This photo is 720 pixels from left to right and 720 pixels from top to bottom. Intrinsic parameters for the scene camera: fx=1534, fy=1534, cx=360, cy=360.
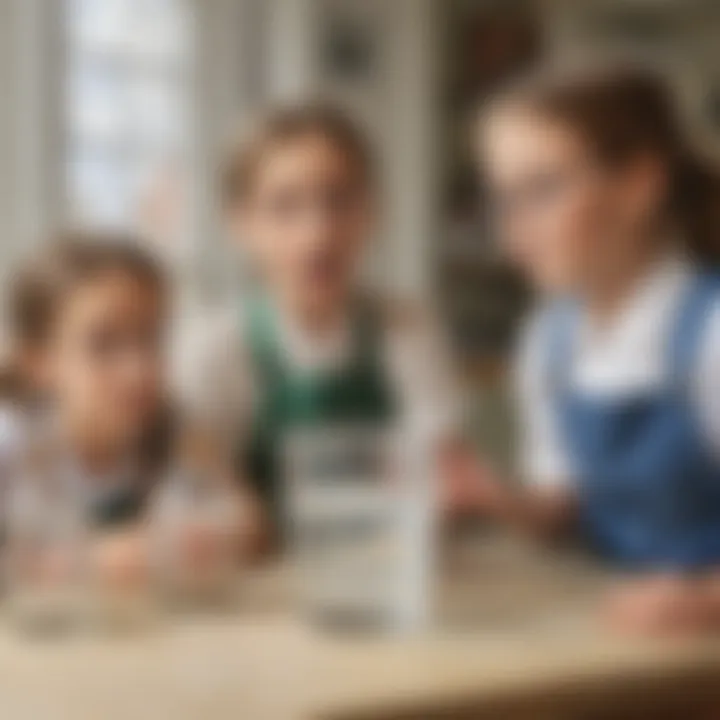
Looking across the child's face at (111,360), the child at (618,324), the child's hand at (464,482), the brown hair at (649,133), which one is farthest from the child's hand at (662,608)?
the child's face at (111,360)

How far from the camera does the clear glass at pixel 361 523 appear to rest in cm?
94

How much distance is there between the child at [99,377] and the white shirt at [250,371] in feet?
0.06

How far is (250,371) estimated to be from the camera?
37.6 inches

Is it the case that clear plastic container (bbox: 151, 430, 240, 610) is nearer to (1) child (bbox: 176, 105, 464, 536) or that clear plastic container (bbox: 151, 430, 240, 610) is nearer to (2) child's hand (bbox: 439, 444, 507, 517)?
(1) child (bbox: 176, 105, 464, 536)

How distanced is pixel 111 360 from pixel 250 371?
9 cm

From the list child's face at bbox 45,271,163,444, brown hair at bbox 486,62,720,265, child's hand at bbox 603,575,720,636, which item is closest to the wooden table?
child's hand at bbox 603,575,720,636

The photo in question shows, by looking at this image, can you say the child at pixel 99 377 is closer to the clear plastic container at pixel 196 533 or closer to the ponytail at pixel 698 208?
the clear plastic container at pixel 196 533

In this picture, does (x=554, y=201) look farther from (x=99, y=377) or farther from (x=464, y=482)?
(x=99, y=377)

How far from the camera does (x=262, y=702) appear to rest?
2.67ft

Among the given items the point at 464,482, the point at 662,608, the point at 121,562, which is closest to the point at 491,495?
the point at 464,482

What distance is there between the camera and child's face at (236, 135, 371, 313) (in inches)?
37.3

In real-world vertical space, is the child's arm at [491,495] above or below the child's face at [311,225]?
below

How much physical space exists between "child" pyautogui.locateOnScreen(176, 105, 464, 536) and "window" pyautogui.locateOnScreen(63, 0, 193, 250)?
49 mm

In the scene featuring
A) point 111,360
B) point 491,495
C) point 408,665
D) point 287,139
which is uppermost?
point 287,139
